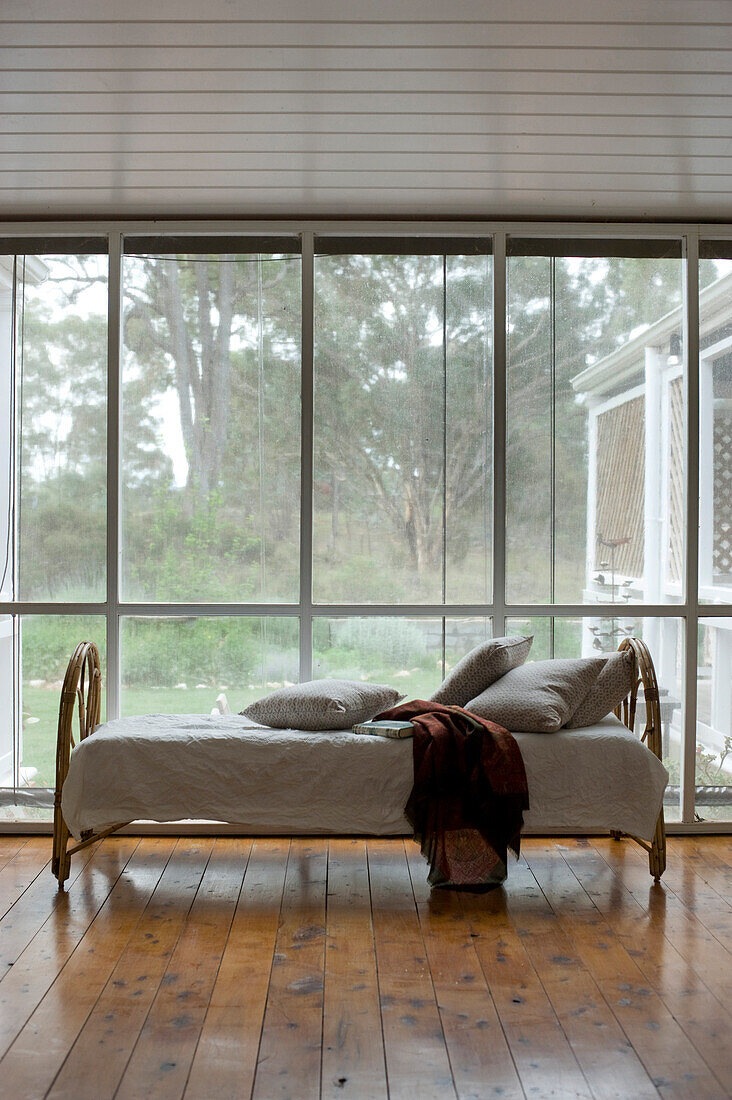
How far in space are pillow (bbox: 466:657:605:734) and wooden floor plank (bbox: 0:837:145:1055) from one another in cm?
156

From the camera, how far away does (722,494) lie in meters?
4.16

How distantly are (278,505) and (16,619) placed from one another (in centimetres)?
131

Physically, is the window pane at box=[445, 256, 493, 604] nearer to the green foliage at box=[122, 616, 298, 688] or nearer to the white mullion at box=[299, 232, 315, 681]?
the white mullion at box=[299, 232, 315, 681]

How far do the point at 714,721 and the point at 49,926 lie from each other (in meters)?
2.95

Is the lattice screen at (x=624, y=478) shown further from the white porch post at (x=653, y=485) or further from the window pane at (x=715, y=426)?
the window pane at (x=715, y=426)

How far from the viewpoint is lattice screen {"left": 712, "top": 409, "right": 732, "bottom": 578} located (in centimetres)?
416

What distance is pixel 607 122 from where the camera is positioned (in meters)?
3.17

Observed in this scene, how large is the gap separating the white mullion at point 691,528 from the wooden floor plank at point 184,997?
2.05m

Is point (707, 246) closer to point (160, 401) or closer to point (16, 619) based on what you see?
point (160, 401)

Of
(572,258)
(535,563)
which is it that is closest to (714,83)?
(572,258)

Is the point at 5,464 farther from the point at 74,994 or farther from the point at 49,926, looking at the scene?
the point at 74,994

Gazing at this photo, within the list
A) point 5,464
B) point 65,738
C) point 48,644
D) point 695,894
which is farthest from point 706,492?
point 5,464

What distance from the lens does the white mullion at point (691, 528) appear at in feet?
13.6

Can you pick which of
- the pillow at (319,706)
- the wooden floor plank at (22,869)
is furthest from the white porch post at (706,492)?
the wooden floor plank at (22,869)
